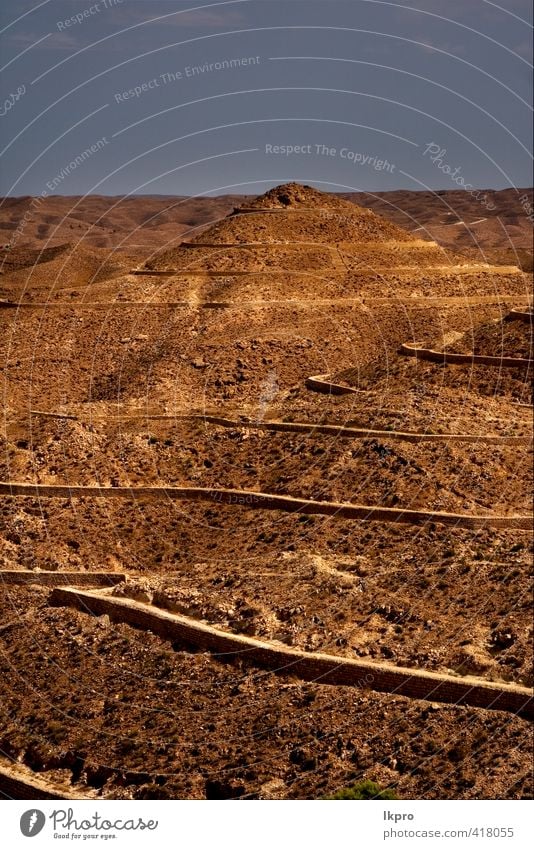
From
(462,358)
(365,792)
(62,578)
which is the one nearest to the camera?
(365,792)

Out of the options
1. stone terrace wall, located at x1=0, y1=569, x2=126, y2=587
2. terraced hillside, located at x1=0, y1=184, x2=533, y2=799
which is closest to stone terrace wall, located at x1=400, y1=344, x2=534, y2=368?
terraced hillside, located at x1=0, y1=184, x2=533, y2=799

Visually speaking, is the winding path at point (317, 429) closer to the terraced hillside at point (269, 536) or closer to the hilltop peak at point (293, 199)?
the terraced hillside at point (269, 536)

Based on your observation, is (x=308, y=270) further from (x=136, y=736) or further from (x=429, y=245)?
(x=136, y=736)

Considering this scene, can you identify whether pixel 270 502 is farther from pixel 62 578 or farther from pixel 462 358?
pixel 462 358

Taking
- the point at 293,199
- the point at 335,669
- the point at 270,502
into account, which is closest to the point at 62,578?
the point at 270,502

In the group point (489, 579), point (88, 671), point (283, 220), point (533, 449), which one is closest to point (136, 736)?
point (88, 671)

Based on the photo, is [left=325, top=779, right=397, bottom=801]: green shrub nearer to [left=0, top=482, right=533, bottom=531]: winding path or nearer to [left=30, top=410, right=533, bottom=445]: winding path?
[left=0, top=482, right=533, bottom=531]: winding path

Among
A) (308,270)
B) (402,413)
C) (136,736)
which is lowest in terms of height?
(136,736)
